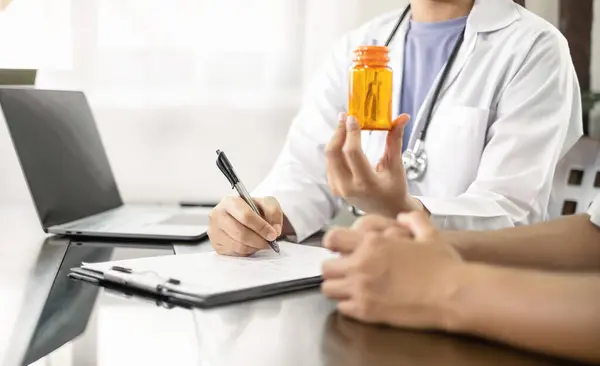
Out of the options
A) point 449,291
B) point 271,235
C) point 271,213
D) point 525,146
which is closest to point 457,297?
point 449,291

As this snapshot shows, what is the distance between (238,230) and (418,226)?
0.35m

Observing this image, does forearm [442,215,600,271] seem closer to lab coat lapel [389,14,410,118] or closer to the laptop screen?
lab coat lapel [389,14,410,118]

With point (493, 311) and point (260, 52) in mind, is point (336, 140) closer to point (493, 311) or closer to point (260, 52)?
point (493, 311)

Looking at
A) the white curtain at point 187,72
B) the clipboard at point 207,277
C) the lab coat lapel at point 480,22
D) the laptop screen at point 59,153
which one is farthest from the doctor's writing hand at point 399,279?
the white curtain at point 187,72

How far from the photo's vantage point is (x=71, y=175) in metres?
1.36

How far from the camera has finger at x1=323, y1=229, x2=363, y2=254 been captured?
66 centimetres

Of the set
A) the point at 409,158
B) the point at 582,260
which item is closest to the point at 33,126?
the point at 409,158

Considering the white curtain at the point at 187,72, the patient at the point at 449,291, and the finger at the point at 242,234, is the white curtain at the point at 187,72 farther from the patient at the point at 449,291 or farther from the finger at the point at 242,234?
the patient at the point at 449,291

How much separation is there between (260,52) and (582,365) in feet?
4.21

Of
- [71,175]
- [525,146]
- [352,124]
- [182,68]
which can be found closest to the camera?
[352,124]

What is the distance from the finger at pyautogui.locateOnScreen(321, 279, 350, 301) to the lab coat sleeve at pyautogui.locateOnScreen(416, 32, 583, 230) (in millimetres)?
438

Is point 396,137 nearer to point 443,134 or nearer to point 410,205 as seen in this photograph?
point 410,205

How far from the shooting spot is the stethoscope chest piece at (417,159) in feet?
4.12

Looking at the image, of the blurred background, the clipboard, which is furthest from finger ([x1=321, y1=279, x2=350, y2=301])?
the blurred background
